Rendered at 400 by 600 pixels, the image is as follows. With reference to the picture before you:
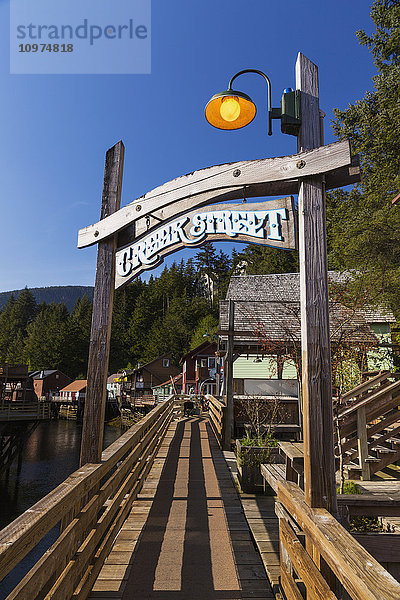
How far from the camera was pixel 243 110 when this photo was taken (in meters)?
3.81

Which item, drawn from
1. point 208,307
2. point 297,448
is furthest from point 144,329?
point 297,448

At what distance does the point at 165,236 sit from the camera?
4055 millimetres

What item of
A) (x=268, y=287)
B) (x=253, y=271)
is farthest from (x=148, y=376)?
(x=268, y=287)

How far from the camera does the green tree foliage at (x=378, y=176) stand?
38.8 ft

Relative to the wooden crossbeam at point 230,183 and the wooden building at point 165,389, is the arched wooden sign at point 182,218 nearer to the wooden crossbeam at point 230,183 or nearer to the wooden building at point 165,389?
the wooden crossbeam at point 230,183

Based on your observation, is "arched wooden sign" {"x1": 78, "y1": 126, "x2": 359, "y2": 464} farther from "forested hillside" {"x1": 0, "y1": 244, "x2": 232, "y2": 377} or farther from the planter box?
"forested hillside" {"x1": 0, "y1": 244, "x2": 232, "y2": 377}

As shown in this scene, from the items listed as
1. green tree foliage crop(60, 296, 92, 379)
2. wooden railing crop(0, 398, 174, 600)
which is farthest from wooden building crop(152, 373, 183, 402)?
wooden railing crop(0, 398, 174, 600)

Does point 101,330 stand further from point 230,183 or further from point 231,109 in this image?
point 231,109

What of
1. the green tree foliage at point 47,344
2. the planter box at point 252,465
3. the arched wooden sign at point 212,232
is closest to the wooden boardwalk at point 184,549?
the planter box at point 252,465

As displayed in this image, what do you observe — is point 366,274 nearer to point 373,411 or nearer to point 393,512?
point 373,411

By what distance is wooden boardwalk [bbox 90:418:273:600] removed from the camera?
3.32 meters

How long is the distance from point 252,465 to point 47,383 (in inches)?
2761

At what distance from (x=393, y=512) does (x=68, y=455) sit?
28.7 metres

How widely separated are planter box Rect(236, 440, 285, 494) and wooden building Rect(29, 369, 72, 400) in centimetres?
6488
